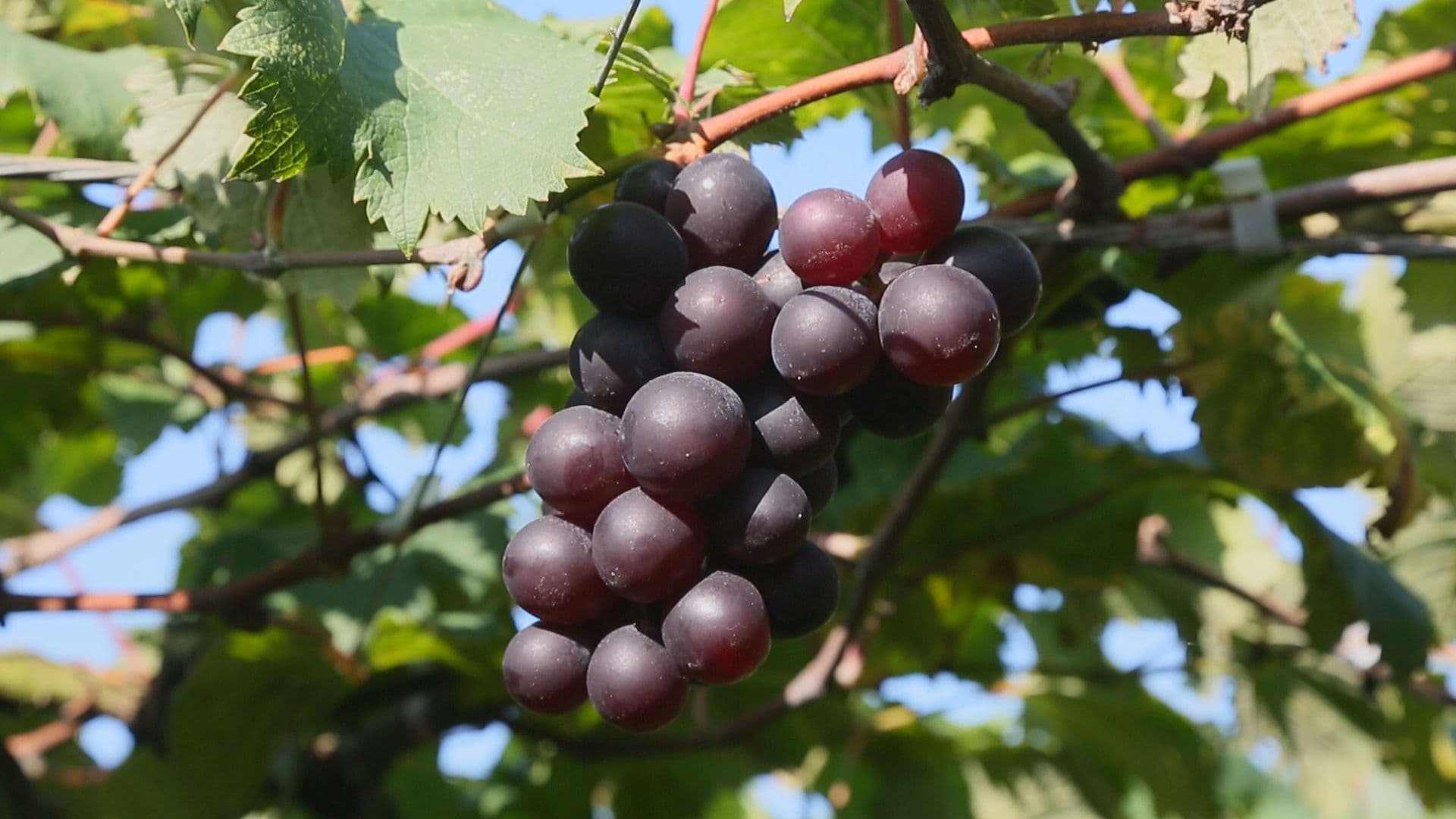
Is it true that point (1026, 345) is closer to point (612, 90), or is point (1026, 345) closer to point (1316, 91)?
point (1316, 91)

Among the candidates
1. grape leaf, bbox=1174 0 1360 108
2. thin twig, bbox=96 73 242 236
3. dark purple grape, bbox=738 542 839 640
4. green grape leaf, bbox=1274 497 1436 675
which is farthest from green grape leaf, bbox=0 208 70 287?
green grape leaf, bbox=1274 497 1436 675

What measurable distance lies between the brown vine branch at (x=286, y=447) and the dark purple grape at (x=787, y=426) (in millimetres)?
1323

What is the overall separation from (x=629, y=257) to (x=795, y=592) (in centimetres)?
31

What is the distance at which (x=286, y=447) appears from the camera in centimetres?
258

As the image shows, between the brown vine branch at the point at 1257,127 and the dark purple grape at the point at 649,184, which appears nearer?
the dark purple grape at the point at 649,184

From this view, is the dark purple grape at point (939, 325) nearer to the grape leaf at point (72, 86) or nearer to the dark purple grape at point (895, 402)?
the dark purple grape at point (895, 402)

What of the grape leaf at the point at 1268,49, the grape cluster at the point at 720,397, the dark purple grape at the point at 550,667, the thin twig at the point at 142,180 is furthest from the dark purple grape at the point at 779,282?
the thin twig at the point at 142,180

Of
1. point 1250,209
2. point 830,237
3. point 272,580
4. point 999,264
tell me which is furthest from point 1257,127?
point 272,580

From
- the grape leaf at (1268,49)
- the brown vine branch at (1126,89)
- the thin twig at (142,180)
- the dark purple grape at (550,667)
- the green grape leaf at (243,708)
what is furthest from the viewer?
the green grape leaf at (243,708)

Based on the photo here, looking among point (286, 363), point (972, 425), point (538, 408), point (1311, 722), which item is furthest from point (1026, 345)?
point (286, 363)

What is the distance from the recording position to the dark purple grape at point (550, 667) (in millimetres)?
1091

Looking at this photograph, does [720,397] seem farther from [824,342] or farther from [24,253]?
[24,253]

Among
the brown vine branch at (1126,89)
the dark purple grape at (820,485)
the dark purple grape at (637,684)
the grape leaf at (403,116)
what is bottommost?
the brown vine branch at (1126,89)

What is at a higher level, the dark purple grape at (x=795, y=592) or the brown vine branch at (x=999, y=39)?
the brown vine branch at (x=999, y=39)
